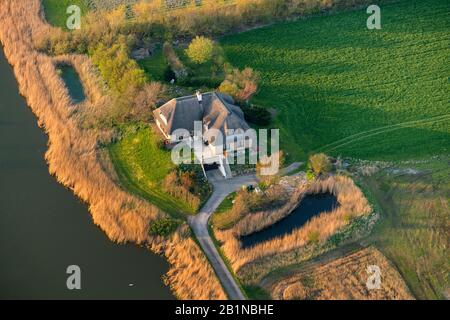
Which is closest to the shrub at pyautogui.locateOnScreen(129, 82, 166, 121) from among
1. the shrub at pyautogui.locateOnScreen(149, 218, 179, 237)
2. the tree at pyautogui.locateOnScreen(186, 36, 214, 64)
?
the tree at pyautogui.locateOnScreen(186, 36, 214, 64)

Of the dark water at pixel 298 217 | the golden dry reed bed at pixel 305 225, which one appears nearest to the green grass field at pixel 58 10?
the golden dry reed bed at pixel 305 225

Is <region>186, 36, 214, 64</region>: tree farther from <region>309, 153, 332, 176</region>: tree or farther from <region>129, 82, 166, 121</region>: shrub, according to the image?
<region>309, 153, 332, 176</region>: tree

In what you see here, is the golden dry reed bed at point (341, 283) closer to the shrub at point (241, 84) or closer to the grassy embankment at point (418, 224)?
the grassy embankment at point (418, 224)

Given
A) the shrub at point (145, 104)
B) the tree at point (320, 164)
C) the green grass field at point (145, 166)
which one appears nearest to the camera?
→ the green grass field at point (145, 166)

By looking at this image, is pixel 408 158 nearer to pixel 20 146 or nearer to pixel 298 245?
pixel 298 245

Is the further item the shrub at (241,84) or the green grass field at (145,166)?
the shrub at (241,84)

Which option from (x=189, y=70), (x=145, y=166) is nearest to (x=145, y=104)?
(x=145, y=166)

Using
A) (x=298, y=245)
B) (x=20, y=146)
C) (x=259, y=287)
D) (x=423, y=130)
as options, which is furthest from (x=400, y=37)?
(x=20, y=146)

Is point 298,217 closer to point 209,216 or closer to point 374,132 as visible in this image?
point 209,216
